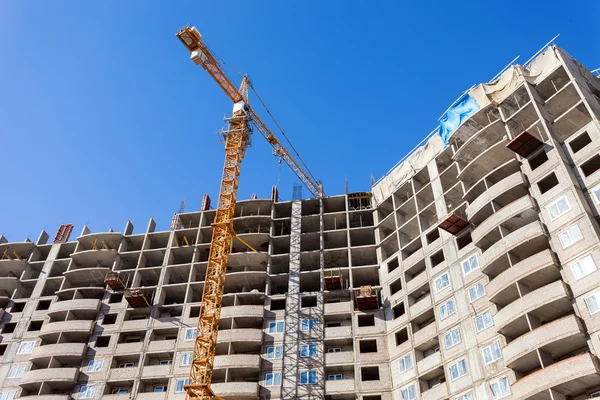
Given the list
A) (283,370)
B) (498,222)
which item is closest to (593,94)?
(498,222)

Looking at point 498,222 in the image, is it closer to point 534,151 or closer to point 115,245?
point 534,151

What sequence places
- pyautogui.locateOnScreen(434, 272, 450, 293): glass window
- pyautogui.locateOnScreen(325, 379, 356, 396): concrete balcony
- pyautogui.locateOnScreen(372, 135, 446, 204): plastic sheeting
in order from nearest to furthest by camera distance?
pyautogui.locateOnScreen(434, 272, 450, 293): glass window
pyautogui.locateOnScreen(325, 379, 356, 396): concrete balcony
pyautogui.locateOnScreen(372, 135, 446, 204): plastic sheeting

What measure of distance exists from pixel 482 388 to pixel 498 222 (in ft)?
45.5

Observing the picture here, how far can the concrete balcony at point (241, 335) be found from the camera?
199ft

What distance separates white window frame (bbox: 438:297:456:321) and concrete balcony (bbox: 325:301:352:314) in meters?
12.2

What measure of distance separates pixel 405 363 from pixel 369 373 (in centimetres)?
509

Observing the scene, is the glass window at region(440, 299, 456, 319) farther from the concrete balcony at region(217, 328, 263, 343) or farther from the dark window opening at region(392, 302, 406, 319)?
the concrete balcony at region(217, 328, 263, 343)

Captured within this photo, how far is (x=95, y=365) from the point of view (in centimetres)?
6300

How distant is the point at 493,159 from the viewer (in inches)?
2141

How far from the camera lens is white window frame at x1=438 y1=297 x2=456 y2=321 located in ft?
171

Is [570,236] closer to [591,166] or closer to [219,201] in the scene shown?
[591,166]

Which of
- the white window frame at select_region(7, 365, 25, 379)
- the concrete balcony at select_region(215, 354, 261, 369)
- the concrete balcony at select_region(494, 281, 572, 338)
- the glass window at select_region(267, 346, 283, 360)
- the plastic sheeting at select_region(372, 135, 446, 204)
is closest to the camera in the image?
the concrete balcony at select_region(494, 281, 572, 338)

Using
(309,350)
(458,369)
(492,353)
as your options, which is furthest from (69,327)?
(492,353)

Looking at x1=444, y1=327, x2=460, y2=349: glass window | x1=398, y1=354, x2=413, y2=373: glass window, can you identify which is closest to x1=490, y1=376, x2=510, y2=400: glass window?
x1=444, y1=327, x2=460, y2=349: glass window
